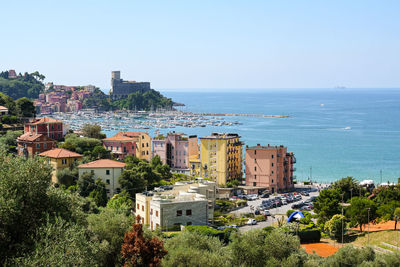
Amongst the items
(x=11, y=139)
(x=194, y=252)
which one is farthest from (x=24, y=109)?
(x=194, y=252)

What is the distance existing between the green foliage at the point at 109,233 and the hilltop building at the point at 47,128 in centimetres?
2200

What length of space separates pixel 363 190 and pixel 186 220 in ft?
50.5

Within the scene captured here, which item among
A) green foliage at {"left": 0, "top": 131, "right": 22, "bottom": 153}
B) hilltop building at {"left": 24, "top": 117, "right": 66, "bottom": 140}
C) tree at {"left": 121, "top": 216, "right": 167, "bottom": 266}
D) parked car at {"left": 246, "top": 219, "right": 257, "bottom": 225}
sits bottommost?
parked car at {"left": 246, "top": 219, "right": 257, "bottom": 225}

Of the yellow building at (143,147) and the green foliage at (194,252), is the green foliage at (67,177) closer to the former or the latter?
the yellow building at (143,147)

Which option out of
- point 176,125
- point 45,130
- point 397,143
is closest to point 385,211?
point 45,130

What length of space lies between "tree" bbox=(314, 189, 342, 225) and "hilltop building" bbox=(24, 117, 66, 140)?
70.2 ft

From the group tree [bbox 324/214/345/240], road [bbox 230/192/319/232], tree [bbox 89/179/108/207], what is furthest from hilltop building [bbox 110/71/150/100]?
tree [bbox 324/214/345/240]

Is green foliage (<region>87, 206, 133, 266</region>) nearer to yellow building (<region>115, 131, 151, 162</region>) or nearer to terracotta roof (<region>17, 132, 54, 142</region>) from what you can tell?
terracotta roof (<region>17, 132, 54, 142</region>)

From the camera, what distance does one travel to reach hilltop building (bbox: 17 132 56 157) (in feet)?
109

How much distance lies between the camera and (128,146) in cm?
4134

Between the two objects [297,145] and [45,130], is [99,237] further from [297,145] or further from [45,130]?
[297,145]

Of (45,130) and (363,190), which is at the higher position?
(45,130)

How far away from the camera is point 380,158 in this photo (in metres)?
63.4

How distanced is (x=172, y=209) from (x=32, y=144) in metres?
14.5
